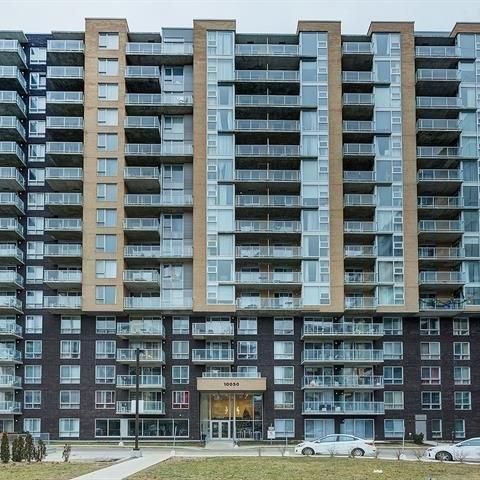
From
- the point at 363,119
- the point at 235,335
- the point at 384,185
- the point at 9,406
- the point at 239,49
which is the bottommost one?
the point at 9,406

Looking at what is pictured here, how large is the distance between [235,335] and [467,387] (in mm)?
21055

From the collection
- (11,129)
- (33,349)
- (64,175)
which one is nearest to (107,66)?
(11,129)

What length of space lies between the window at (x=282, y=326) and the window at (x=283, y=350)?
3.17ft

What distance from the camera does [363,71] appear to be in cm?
7762

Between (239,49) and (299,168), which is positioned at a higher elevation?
(239,49)

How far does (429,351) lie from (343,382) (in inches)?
339

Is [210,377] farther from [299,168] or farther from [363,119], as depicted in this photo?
[363,119]

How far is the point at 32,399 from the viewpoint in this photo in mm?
72875

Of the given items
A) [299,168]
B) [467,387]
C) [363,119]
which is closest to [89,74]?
[299,168]

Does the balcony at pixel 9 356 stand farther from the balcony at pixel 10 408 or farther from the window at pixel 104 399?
the window at pixel 104 399

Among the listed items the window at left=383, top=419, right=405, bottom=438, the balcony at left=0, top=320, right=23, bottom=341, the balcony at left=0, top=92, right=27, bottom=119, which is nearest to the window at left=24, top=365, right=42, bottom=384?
the balcony at left=0, top=320, right=23, bottom=341

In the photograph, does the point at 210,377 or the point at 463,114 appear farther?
the point at 463,114

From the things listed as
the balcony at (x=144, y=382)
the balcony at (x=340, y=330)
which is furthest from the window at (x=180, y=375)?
the balcony at (x=340, y=330)

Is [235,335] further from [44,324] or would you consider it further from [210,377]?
[44,324]
